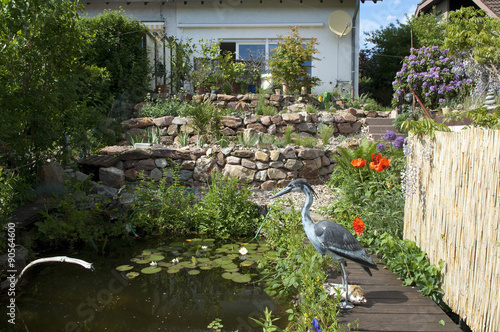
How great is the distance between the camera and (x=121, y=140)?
8.83 meters

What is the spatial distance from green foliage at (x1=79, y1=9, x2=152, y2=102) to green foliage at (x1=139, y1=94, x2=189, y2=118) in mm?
619

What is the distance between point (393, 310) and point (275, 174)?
4760mm

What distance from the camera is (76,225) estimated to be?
16.5ft

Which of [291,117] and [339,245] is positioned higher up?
[291,117]

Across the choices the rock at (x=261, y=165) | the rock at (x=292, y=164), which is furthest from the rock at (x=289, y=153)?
the rock at (x=261, y=165)

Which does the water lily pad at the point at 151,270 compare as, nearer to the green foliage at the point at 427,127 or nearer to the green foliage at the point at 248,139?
the green foliage at the point at 427,127

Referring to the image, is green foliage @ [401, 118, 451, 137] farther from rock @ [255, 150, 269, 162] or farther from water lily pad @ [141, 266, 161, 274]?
rock @ [255, 150, 269, 162]

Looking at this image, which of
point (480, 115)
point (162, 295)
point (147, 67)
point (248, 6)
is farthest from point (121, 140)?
point (480, 115)

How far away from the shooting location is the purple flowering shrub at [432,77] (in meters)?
9.23

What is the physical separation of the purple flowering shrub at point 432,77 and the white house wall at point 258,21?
7.95ft

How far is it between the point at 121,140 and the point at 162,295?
5492 millimetres

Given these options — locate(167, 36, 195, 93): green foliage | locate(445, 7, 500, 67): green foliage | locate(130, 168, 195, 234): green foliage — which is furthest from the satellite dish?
locate(130, 168, 195, 234): green foliage

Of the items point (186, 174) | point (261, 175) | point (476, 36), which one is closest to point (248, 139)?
point (261, 175)

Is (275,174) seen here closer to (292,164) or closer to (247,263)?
(292,164)
